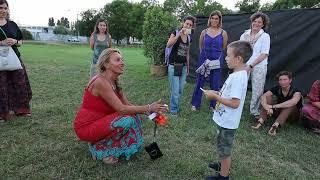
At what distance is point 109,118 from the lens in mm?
3543

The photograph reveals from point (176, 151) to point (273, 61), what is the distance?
4.52 meters

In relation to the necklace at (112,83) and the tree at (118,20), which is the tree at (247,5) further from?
the necklace at (112,83)

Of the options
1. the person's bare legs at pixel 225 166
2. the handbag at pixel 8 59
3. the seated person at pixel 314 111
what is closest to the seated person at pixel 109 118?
the person's bare legs at pixel 225 166

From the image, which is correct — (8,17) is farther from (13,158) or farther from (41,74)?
(41,74)

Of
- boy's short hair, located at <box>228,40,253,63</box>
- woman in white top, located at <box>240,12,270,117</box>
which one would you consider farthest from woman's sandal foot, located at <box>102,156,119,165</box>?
woman in white top, located at <box>240,12,270,117</box>

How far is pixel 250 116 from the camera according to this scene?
5906 mm

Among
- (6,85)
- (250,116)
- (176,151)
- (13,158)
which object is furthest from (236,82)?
(6,85)

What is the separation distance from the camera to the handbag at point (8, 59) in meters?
4.83

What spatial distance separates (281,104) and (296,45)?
2.68 meters

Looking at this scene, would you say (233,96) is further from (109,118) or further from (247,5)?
(247,5)

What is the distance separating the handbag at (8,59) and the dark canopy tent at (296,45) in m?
5.32

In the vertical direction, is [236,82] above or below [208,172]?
above

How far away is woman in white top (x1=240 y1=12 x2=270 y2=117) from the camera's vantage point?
534cm

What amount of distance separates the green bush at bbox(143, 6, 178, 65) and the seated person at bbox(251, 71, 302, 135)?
5593mm
